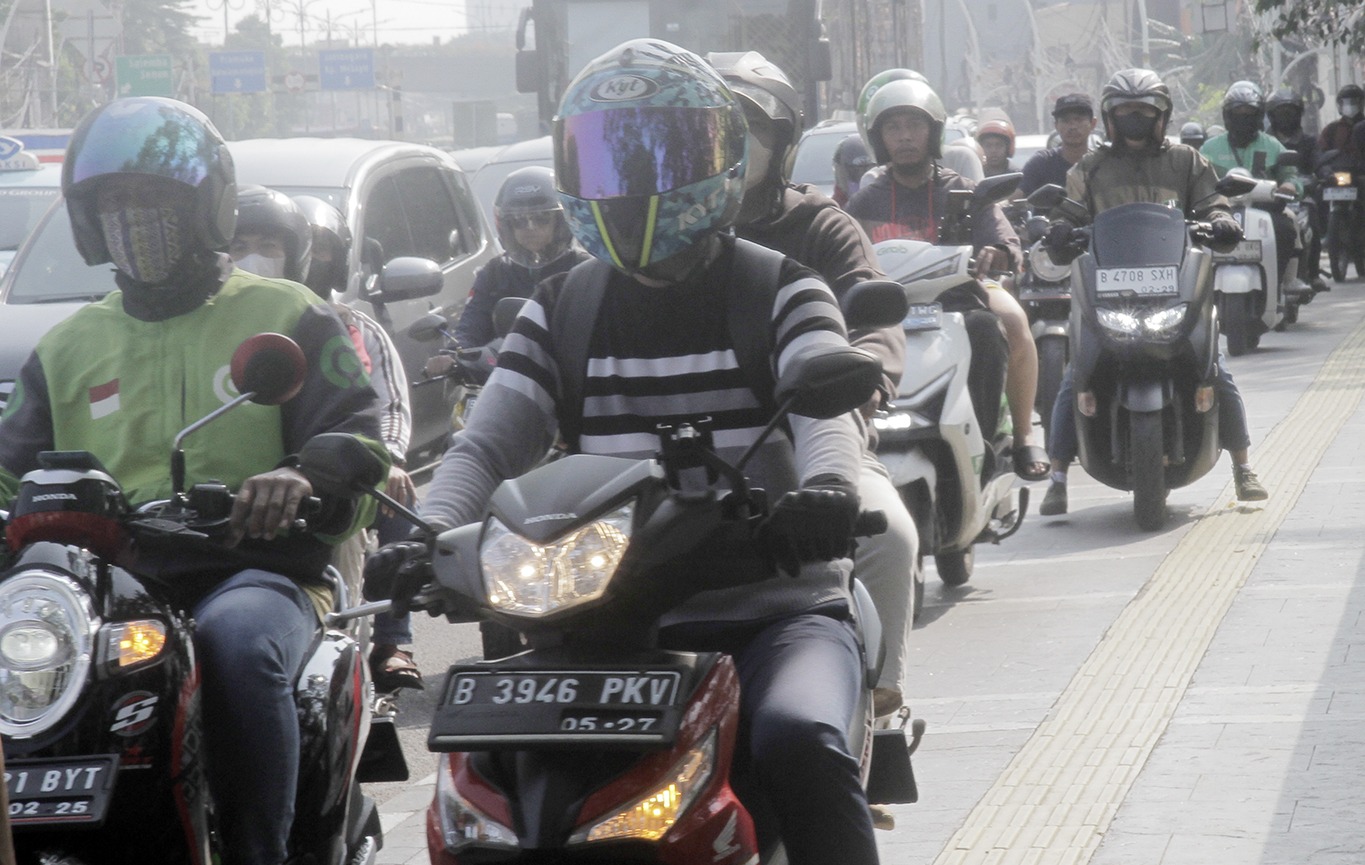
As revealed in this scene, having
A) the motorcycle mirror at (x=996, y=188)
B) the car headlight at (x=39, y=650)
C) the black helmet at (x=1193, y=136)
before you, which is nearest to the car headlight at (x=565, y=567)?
the car headlight at (x=39, y=650)

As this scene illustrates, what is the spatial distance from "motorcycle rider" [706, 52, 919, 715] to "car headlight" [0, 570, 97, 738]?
187cm

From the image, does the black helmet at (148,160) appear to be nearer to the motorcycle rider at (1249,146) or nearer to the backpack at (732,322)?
the backpack at (732,322)

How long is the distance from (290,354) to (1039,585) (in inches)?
189

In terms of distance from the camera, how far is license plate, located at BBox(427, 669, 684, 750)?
2.52 metres

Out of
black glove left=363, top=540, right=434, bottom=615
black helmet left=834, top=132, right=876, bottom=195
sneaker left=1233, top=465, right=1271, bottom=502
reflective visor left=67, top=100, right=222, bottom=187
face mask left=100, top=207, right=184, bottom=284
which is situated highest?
black helmet left=834, top=132, right=876, bottom=195

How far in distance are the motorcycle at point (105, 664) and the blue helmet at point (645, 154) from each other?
1.78 feet

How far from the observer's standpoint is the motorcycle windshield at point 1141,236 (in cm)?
830

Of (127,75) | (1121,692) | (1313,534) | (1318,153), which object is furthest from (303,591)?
(127,75)

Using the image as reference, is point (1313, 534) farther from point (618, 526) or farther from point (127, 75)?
point (127, 75)

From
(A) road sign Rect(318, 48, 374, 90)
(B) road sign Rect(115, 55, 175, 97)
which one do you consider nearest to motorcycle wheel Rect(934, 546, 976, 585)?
(B) road sign Rect(115, 55, 175, 97)

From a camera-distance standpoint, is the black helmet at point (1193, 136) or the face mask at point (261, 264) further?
the black helmet at point (1193, 136)

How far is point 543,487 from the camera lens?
2.61 m

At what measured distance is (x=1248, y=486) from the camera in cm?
845

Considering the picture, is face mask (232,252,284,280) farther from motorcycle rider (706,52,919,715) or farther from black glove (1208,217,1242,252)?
black glove (1208,217,1242,252)
